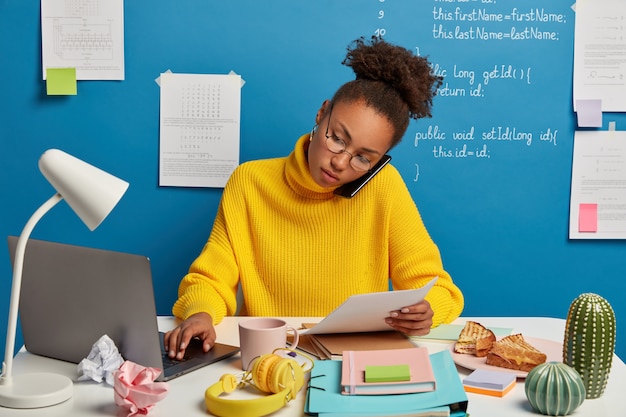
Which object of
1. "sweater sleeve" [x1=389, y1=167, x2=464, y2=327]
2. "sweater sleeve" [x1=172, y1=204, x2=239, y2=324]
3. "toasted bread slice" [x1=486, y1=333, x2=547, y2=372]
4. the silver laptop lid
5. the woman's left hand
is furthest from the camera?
"sweater sleeve" [x1=389, y1=167, x2=464, y2=327]

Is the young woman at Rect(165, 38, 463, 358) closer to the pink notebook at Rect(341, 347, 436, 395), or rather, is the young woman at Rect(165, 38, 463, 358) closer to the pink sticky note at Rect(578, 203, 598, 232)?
the pink notebook at Rect(341, 347, 436, 395)

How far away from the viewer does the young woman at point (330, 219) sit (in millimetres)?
1787

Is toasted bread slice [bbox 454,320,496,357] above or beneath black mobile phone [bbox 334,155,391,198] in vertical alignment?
beneath

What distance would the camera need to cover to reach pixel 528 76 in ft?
8.44

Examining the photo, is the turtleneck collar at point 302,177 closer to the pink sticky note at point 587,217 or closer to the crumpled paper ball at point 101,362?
the crumpled paper ball at point 101,362

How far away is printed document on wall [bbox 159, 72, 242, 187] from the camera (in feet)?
8.34

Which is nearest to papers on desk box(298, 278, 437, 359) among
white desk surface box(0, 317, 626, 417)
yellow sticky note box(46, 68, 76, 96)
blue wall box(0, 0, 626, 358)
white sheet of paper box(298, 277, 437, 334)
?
white sheet of paper box(298, 277, 437, 334)

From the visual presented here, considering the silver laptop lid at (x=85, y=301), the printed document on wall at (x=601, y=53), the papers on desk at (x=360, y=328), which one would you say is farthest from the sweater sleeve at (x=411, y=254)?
the printed document on wall at (x=601, y=53)

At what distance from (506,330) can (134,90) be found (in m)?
1.55

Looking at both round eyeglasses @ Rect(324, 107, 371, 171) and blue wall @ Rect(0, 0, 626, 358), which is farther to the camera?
blue wall @ Rect(0, 0, 626, 358)

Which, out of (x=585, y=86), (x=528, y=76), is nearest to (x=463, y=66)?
(x=528, y=76)

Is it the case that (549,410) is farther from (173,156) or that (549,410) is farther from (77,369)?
(173,156)

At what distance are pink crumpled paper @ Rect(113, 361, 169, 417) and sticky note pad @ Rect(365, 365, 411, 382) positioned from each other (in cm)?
31

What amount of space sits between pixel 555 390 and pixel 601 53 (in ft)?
5.84
